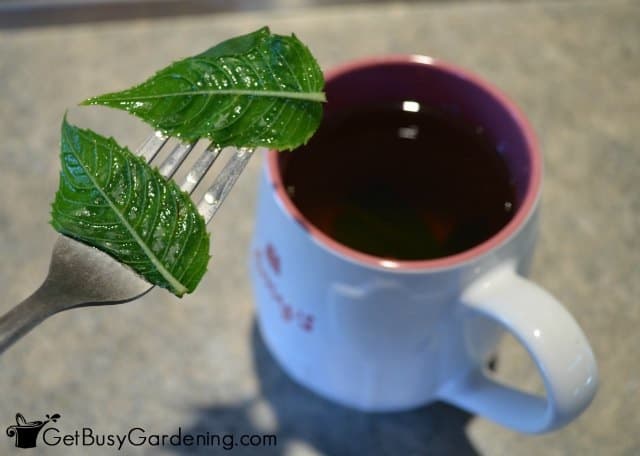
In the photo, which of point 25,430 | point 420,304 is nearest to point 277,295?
point 420,304

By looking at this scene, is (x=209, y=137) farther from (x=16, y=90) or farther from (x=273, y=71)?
(x=16, y=90)

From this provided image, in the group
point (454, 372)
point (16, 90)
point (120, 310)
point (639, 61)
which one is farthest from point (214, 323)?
point (639, 61)

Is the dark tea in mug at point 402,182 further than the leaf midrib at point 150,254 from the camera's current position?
Yes

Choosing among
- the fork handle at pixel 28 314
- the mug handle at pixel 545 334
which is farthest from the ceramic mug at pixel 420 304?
the fork handle at pixel 28 314

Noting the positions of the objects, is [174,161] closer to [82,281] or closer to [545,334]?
[82,281]

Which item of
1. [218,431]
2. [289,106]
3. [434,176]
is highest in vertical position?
[289,106]

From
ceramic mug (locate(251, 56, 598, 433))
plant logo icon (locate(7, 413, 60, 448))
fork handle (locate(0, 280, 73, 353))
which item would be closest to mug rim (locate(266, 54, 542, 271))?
ceramic mug (locate(251, 56, 598, 433))

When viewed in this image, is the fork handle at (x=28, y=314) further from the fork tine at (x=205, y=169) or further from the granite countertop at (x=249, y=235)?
the granite countertop at (x=249, y=235)
